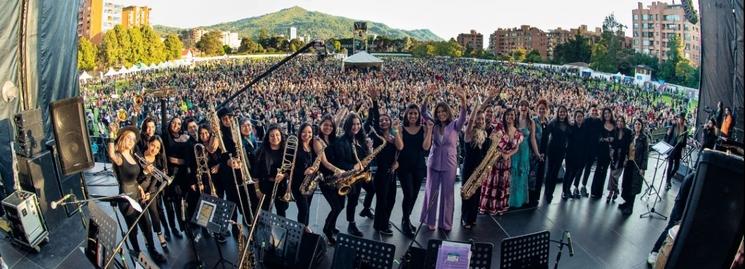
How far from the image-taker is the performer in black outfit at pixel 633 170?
647cm

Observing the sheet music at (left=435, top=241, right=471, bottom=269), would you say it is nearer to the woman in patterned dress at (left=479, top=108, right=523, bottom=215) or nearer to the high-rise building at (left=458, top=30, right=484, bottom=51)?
the woman in patterned dress at (left=479, top=108, right=523, bottom=215)

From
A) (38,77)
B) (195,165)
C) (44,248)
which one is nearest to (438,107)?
(195,165)

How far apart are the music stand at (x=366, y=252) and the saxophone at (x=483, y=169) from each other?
7.56 feet

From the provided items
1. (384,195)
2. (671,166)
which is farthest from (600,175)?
(384,195)

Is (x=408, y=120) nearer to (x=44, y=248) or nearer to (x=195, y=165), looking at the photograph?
(x=195, y=165)

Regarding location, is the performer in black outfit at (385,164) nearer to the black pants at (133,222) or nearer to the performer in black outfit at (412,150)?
the performer in black outfit at (412,150)

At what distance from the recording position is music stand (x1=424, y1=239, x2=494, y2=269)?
3604mm

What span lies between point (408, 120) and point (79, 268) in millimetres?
3769

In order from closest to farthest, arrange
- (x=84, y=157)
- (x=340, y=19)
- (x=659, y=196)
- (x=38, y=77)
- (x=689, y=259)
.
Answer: (x=689, y=259)
(x=84, y=157)
(x=38, y=77)
(x=659, y=196)
(x=340, y=19)

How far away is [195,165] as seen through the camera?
514 centimetres

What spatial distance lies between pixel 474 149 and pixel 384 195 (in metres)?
1.19

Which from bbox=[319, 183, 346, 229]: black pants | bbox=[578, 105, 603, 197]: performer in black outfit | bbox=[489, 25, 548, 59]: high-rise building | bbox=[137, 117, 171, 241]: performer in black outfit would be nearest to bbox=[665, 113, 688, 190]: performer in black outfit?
bbox=[578, 105, 603, 197]: performer in black outfit

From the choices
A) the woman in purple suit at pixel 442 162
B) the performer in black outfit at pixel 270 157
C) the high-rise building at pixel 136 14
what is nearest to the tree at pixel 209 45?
the high-rise building at pixel 136 14

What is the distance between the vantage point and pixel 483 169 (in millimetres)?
5578
